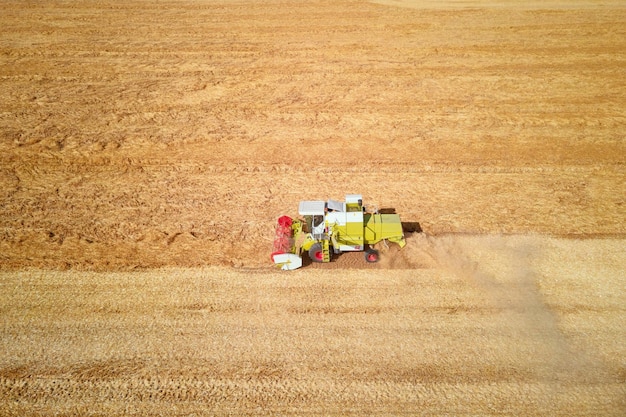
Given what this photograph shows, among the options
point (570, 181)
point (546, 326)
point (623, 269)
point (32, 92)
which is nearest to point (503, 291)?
point (546, 326)

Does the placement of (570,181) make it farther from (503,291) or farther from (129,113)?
(129,113)

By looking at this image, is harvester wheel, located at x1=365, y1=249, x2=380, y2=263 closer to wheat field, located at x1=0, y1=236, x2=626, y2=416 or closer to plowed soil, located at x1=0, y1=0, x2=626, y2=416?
plowed soil, located at x1=0, y1=0, x2=626, y2=416

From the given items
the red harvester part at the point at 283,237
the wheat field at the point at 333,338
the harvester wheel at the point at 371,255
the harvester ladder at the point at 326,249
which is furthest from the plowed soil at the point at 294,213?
the red harvester part at the point at 283,237

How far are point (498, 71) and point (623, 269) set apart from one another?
40.8 ft

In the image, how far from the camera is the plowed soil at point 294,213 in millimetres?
9828

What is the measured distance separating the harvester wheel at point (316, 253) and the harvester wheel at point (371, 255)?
1077 mm

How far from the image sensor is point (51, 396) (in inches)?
376

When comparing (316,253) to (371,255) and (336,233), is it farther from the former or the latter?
(371,255)

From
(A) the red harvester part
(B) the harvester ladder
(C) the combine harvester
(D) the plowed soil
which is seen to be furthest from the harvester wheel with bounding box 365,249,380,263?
(A) the red harvester part

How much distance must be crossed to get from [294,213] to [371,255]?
2.95 m

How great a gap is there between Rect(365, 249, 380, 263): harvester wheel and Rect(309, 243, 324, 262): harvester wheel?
3.53ft

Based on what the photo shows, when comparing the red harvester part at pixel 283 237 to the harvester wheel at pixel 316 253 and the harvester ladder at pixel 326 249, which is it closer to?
the harvester wheel at pixel 316 253

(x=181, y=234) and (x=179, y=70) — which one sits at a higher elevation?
(x=179, y=70)

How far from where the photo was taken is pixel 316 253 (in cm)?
1218
